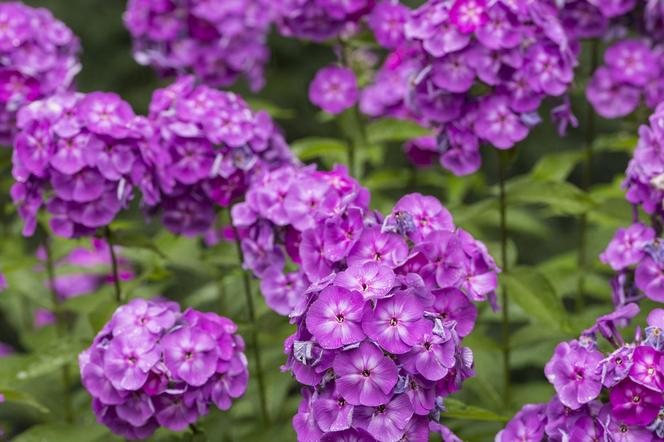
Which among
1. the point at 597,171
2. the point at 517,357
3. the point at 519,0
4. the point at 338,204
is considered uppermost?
the point at 519,0

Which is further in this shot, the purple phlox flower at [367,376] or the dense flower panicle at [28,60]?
the dense flower panicle at [28,60]

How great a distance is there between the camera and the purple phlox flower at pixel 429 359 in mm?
2533

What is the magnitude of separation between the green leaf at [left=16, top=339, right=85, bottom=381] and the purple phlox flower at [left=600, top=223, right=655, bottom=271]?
1732 millimetres

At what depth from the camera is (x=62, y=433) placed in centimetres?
371

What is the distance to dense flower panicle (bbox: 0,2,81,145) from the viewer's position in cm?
391

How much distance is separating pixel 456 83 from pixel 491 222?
163 cm

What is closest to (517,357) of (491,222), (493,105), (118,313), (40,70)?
(491,222)

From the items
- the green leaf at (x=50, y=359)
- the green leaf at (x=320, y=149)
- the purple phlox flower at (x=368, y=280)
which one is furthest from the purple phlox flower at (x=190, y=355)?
the green leaf at (x=320, y=149)

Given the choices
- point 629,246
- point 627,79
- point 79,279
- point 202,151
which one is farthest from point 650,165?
point 79,279

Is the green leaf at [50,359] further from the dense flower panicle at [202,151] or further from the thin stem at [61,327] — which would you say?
the dense flower panicle at [202,151]

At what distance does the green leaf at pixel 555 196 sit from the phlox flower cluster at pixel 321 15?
0.98 metres

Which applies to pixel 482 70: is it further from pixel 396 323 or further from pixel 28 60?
pixel 28 60

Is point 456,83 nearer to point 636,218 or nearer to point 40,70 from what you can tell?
point 636,218

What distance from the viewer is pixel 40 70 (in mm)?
4039
